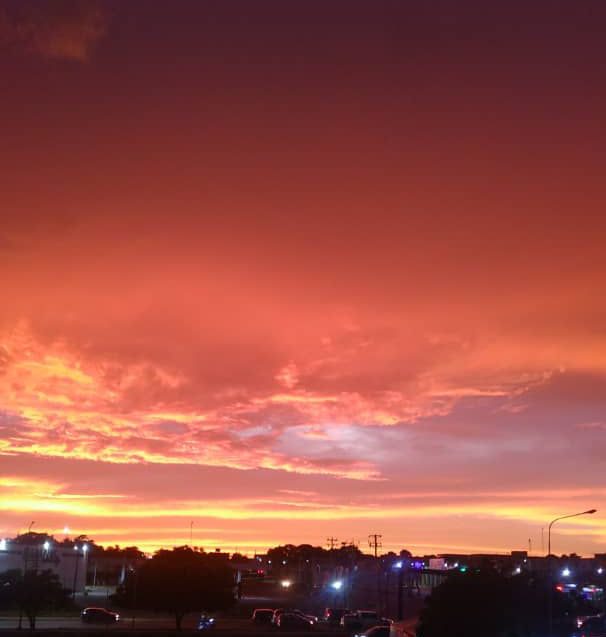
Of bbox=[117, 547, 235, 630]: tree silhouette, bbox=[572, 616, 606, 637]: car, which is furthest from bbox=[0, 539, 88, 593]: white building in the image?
bbox=[572, 616, 606, 637]: car

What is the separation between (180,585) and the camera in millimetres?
70188

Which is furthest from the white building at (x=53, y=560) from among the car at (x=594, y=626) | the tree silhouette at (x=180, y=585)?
the car at (x=594, y=626)

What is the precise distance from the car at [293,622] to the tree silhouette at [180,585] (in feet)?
16.7

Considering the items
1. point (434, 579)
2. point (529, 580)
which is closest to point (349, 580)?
point (434, 579)

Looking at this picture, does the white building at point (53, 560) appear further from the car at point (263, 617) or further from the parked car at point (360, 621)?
the parked car at point (360, 621)

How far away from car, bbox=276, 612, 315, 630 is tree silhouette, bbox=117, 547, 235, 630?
5103mm

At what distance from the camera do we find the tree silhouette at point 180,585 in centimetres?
7012

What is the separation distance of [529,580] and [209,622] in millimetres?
27890

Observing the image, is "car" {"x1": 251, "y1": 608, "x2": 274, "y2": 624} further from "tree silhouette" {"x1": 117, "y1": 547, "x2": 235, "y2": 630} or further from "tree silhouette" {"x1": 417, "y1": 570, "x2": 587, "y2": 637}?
"tree silhouette" {"x1": 417, "y1": 570, "x2": 587, "y2": 637}

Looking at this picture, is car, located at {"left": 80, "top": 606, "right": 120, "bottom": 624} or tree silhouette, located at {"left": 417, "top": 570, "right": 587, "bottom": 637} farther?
car, located at {"left": 80, "top": 606, "right": 120, "bottom": 624}

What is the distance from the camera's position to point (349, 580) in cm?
14288

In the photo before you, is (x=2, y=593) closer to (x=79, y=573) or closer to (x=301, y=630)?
(x=301, y=630)

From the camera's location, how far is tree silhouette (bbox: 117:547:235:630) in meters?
70.1

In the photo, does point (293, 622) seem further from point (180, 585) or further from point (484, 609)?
point (484, 609)
